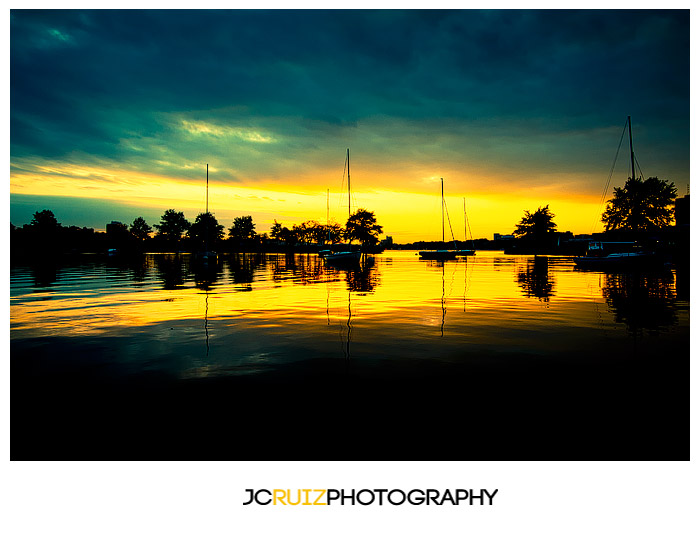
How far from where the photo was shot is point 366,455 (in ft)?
16.0

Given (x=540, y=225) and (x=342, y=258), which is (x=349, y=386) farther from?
(x=540, y=225)

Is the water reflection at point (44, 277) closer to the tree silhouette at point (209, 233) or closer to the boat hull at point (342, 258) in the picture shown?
the boat hull at point (342, 258)

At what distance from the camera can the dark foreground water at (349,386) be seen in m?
5.06

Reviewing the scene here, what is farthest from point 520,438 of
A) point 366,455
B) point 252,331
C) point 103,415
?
point 252,331

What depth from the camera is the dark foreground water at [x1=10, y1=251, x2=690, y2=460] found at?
5.06m

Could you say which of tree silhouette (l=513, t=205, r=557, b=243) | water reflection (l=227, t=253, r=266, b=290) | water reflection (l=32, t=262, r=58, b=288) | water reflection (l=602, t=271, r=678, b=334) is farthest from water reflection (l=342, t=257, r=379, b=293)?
tree silhouette (l=513, t=205, r=557, b=243)

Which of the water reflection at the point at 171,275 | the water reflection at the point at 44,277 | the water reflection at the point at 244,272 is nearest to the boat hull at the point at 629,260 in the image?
the water reflection at the point at 244,272

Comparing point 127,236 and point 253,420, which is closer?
point 253,420

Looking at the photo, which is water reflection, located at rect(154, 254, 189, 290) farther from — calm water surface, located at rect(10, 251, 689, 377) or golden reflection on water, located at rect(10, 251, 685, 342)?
calm water surface, located at rect(10, 251, 689, 377)

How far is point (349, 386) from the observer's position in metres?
7.10

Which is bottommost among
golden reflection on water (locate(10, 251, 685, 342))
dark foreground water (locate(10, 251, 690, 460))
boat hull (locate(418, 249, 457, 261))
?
dark foreground water (locate(10, 251, 690, 460))
